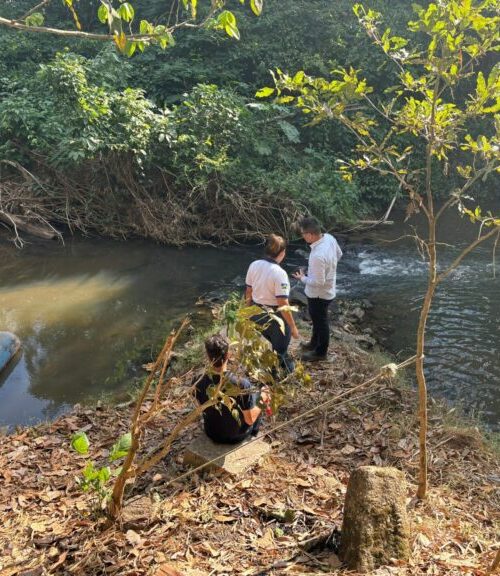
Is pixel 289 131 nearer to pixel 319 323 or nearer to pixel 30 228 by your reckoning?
pixel 30 228

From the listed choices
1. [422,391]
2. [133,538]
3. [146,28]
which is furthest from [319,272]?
[133,538]

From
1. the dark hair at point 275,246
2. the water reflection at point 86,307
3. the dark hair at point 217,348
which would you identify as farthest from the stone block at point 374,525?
the water reflection at point 86,307

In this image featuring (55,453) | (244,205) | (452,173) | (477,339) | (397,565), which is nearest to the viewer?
(397,565)

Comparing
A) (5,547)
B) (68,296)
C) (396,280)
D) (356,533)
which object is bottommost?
(396,280)

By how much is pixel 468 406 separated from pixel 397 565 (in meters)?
4.10

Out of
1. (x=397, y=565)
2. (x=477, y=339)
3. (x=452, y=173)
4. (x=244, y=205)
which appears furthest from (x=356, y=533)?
(x=452, y=173)

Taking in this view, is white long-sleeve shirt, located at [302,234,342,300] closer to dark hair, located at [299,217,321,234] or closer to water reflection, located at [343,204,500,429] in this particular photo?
dark hair, located at [299,217,321,234]

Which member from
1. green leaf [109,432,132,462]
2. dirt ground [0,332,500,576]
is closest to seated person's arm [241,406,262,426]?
dirt ground [0,332,500,576]

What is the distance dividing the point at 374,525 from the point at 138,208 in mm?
10957

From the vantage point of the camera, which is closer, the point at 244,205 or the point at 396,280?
the point at 396,280

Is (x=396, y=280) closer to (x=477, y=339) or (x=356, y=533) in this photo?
(x=477, y=339)

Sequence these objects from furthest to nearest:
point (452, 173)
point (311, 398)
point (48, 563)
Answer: point (452, 173)
point (311, 398)
point (48, 563)

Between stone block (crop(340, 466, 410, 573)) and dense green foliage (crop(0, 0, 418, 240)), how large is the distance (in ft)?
32.5

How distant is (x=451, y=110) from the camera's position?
125 inches
